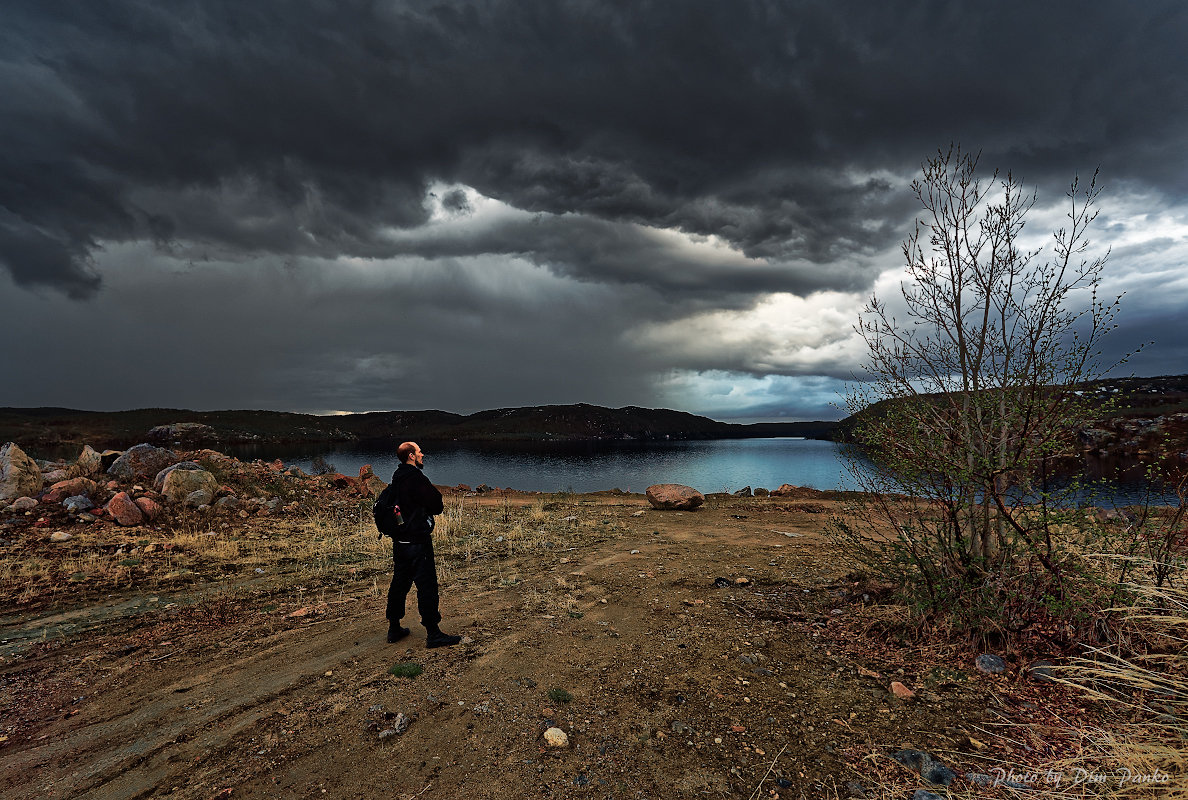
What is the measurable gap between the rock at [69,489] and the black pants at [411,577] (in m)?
15.1

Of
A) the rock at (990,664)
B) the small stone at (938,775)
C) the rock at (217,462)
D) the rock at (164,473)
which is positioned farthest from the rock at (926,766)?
the rock at (217,462)

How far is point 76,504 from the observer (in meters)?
14.0

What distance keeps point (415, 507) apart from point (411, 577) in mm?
898

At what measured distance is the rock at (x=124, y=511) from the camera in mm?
13586

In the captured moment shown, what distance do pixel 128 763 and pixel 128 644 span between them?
3.71m

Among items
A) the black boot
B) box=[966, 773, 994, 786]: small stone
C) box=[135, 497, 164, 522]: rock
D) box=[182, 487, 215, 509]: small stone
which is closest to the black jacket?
the black boot

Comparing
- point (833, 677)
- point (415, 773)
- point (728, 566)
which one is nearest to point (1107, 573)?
point (833, 677)

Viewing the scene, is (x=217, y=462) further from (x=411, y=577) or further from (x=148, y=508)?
(x=411, y=577)

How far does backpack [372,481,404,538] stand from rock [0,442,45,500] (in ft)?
53.9

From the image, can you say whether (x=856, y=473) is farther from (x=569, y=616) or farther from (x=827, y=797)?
(x=569, y=616)

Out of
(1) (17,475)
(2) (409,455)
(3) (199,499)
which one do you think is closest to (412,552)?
(2) (409,455)

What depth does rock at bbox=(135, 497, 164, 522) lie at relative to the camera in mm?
14148

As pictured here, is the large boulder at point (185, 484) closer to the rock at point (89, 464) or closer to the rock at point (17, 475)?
the rock at point (17, 475)

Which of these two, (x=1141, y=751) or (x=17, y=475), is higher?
(x=17, y=475)
